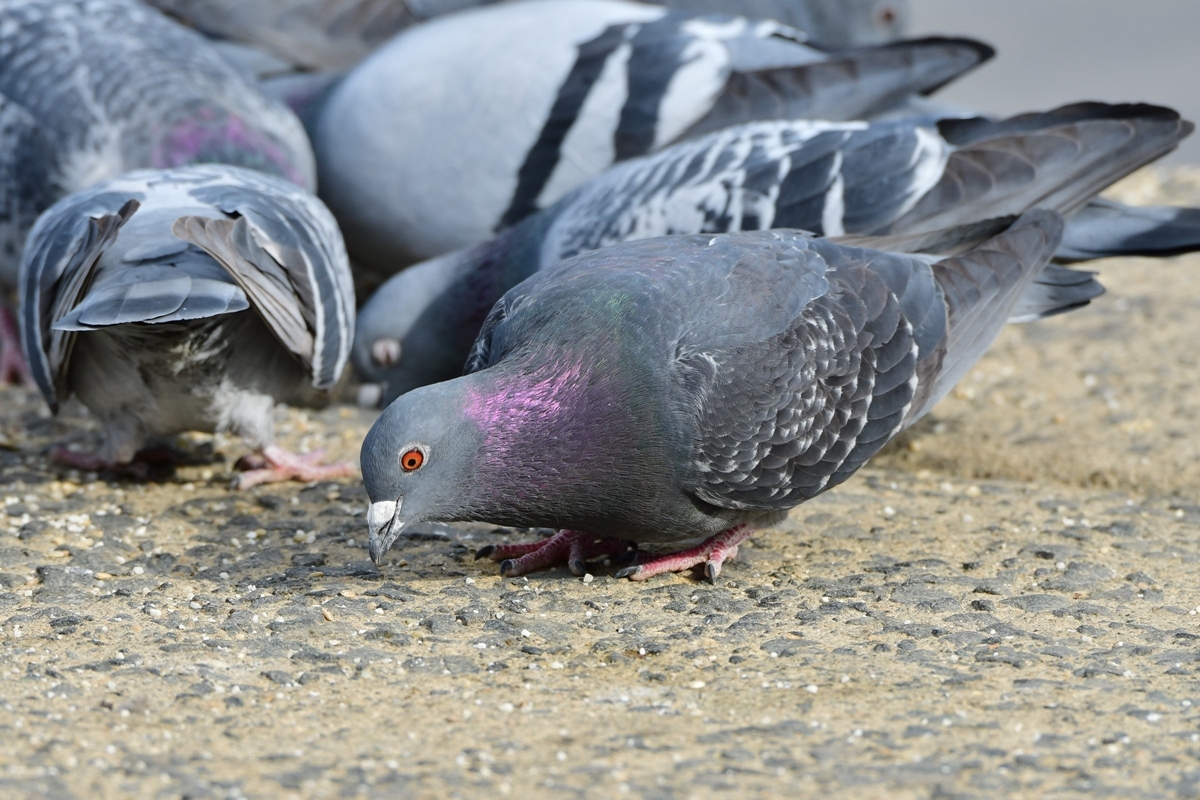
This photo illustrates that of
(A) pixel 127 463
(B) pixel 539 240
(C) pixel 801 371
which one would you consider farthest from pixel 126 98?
(C) pixel 801 371

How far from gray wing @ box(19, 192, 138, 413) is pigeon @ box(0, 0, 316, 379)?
2.96 ft

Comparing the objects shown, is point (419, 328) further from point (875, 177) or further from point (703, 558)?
point (703, 558)

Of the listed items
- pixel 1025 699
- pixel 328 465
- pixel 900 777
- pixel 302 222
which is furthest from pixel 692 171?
pixel 900 777

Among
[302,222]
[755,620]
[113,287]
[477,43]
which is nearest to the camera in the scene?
[755,620]

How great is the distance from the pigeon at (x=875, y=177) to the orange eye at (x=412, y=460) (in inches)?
74.3

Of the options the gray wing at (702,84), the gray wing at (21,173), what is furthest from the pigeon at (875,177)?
the gray wing at (21,173)

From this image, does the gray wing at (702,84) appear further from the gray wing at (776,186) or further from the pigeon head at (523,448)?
the pigeon head at (523,448)

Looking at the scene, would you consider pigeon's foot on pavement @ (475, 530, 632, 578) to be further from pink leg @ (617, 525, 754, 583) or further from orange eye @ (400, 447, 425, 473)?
orange eye @ (400, 447, 425, 473)

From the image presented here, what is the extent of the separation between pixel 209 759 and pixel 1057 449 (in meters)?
3.96

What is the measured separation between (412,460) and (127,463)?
223cm

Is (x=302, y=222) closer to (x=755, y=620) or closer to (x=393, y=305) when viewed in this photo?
(x=393, y=305)

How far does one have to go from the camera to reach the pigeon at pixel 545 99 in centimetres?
629

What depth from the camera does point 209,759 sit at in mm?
2805

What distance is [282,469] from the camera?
5145mm
